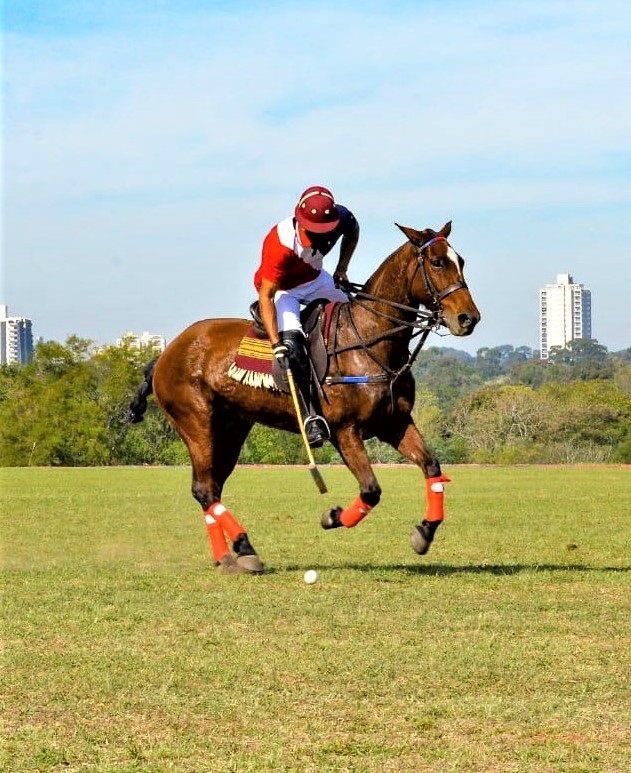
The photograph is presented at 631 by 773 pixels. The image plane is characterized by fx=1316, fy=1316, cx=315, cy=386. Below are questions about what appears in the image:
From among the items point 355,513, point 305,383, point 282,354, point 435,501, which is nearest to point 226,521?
point 355,513

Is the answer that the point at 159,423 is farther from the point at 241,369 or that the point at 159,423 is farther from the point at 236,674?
the point at 236,674

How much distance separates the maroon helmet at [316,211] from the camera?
11.2 m

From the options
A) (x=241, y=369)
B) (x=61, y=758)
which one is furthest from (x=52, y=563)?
(x=61, y=758)

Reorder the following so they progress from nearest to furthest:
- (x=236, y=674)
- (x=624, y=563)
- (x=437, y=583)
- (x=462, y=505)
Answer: (x=236, y=674) < (x=437, y=583) < (x=624, y=563) < (x=462, y=505)

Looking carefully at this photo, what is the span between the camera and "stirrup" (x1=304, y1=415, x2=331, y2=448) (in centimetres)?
1105

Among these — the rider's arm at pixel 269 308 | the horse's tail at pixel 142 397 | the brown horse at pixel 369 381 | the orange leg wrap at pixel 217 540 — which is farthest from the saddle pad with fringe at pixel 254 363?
the horse's tail at pixel 142 397

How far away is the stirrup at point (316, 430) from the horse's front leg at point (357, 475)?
15 centimetres

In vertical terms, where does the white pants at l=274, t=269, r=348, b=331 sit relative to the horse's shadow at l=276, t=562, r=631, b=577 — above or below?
above

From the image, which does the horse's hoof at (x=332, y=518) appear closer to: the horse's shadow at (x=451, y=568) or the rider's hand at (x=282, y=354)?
the horse's shadow at (x=451, y=568)

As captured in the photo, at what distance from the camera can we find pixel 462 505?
77.2 ft

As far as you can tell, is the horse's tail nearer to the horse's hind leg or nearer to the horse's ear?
the horse's hind leg

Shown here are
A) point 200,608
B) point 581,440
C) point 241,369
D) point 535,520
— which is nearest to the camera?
point 200,608

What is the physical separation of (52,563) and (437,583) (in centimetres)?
446

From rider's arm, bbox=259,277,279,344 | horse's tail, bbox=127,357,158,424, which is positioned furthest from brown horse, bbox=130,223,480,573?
horse's tail, bbox=127,357,158,424
